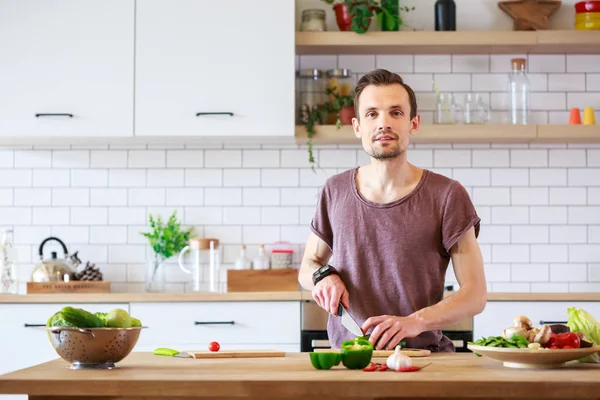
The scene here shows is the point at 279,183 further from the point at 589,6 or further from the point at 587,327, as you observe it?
the point at 587,327

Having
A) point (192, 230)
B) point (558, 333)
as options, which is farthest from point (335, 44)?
point (558, 333)

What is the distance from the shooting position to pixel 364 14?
4.56 metres

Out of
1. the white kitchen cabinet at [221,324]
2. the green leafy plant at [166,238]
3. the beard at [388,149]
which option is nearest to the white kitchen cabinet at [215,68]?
the green leafy plant at [166,238]

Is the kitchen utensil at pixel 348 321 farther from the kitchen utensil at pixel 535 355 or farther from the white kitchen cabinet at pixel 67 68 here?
the white kitchen cabinet at pixel 67 68

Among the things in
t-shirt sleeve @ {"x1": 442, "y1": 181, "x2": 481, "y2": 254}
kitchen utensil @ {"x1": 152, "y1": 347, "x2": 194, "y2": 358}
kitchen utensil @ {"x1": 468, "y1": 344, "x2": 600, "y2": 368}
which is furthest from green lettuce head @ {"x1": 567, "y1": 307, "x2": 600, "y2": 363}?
kitchen utensil @ {"x1": 152, "y1": 347, "x2": 194, "y2": 358}

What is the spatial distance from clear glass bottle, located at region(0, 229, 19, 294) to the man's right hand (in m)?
2.43

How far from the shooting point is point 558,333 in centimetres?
221

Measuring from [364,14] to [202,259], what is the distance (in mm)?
1518

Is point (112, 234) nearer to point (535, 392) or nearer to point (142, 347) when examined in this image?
point (142, 347)

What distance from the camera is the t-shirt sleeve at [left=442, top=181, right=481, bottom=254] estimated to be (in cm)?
262

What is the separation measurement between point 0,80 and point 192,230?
1.22 m

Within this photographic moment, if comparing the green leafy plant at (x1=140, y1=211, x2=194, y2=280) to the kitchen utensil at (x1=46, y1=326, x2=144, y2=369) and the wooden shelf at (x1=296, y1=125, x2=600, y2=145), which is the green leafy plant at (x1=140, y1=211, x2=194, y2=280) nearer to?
the wooden shelf at (x1=296, y1=125, x2=600, y2=145)

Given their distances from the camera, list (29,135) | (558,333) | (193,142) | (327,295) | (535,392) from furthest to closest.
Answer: (193,142), (29,135), (327,295), (558,333), (535,392)

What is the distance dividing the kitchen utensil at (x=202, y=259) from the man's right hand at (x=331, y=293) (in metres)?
2.06
